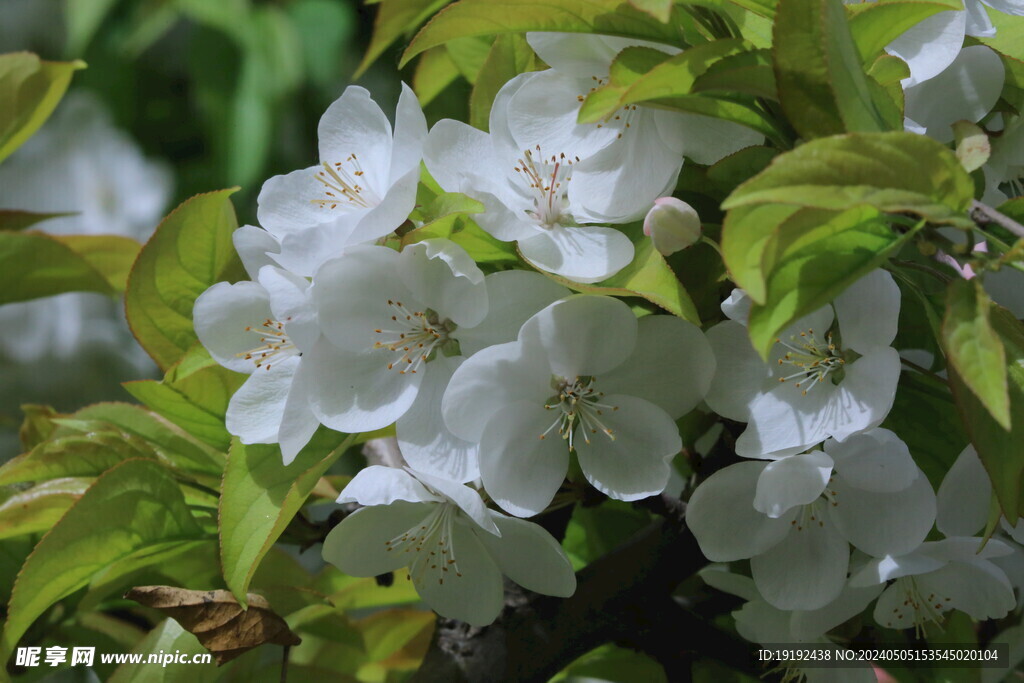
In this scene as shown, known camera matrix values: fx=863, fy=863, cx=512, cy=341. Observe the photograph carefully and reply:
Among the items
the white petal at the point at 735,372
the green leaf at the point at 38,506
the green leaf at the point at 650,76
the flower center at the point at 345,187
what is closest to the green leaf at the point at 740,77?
the green leaf at the point at 650,76

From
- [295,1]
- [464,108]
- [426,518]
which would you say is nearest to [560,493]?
[426,518]

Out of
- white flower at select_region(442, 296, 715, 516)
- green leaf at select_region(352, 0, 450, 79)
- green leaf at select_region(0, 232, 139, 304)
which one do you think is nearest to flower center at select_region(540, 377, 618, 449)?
white flower at select_region(442, 296, 715, 516)

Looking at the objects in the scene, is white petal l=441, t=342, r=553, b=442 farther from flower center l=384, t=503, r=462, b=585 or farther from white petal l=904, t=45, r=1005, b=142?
white petal l=904, t=45, r=1005, b=142

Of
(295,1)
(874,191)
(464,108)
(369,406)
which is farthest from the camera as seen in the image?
(295,1)

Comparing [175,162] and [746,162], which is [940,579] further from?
[175,162]

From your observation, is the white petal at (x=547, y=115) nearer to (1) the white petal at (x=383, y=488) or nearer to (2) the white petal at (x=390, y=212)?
(2) the white petal at (x=390, y=212)
